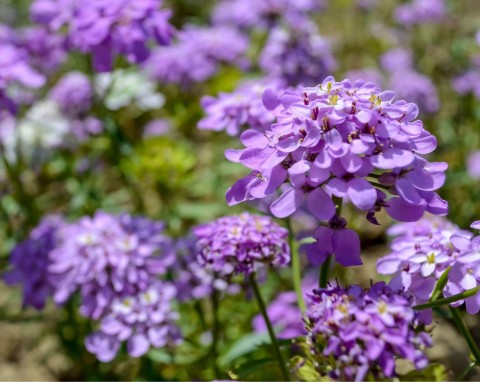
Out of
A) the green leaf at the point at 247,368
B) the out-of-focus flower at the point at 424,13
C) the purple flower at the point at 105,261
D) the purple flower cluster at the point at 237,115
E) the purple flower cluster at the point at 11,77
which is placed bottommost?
the purple flower at the point at 105,261

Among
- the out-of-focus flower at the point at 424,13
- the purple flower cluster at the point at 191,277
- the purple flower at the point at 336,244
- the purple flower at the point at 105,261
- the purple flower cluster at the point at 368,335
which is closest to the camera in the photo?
the purple flower cluster at the point at 368,335

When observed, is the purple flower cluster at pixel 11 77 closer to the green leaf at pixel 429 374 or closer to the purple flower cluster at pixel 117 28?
the purple flower cluster at pixel 117 28

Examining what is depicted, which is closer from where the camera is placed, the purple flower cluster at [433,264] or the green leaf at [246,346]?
the purple flower cluster at [433,264]

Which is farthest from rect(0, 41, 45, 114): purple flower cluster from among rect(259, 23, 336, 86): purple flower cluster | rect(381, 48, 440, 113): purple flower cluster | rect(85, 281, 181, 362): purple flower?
rect(381, 48, 440, 113): purple flower cluster

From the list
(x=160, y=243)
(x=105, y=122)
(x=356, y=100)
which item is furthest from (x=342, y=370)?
(x=105, y=122)

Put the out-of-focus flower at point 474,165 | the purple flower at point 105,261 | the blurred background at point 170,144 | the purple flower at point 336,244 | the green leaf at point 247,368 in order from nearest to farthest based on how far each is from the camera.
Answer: the purple flower at point 336,244 → the green leaf at point 247,368 → the purple flower at point 105,261 → the blurred background at point 170,144 → the out-of-focus flower at point 474,165

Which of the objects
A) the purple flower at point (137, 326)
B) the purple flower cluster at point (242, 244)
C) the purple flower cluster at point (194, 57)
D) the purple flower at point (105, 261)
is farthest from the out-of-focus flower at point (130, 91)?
the purple flower cluster at point (242, 244)

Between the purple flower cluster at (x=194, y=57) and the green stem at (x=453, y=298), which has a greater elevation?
the green stem at (x=453, y=298)
